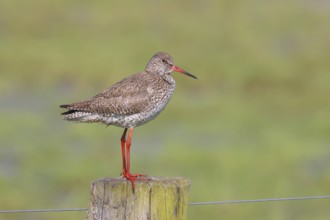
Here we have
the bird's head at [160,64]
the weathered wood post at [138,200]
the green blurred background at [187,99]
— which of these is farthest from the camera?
the green blurred background at [187,99]

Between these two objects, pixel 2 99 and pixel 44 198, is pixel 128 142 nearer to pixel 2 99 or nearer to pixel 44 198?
pixel 44 198

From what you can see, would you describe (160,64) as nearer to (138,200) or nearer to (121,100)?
(121,100)

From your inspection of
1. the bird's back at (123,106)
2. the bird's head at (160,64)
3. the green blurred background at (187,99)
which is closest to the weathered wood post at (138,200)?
the bird's back at (123,106)

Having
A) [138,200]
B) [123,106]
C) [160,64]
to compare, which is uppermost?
[160,64]

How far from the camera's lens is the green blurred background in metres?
15.7

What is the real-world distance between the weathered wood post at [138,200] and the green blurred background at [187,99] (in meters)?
6.82

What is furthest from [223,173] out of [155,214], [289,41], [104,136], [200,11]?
[200,11]

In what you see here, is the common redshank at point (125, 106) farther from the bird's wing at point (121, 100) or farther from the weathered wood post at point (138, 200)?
the weathered wood post at point (138, 200)

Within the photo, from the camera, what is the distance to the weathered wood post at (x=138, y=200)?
6.79 m

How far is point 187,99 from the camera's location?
21.5m

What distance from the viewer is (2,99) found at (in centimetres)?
2112

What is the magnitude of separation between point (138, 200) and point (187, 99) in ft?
48.4

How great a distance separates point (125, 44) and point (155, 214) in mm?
19119

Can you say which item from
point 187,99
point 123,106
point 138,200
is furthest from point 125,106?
point 187,99
